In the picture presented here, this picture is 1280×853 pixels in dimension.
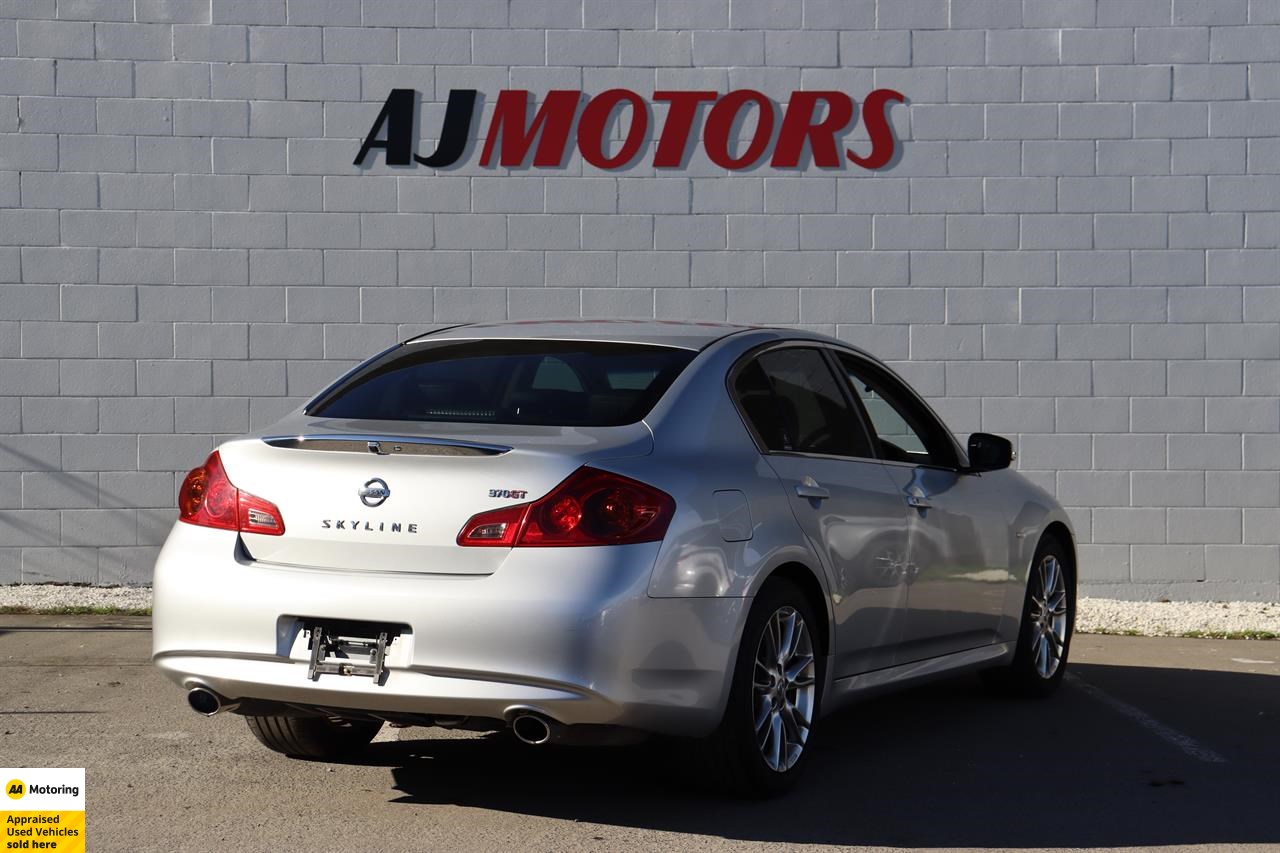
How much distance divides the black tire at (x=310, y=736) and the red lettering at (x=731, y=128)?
18.2 feet

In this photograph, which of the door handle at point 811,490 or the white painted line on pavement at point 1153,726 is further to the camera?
the white painted line on pavement at point 1153,726

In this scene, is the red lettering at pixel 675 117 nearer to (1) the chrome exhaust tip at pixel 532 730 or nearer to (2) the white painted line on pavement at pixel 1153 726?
(2) the white painted line on pavement at pixel 1153 726

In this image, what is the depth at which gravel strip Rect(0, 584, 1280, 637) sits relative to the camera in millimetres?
9883

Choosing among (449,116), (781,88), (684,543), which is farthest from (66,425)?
(684,543)

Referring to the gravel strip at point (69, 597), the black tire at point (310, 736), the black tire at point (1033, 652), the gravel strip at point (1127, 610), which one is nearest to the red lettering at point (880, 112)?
the gravel strip at point (1127, 610)

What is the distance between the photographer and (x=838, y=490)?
5785mm

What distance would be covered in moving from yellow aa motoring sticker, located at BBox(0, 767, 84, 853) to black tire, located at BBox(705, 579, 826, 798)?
1909 millimetres

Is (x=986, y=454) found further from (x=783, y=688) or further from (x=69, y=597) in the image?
(x=69, y=597)

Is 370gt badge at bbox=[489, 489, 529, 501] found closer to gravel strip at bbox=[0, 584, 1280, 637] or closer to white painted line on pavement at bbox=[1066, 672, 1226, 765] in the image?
white painted line on pavement at bbox=[1066, 672, 1226, 765]

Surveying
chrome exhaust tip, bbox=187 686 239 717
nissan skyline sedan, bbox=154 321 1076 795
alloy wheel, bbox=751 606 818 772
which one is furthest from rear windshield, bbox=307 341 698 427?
chrome exhaust tip, bbox=187 686 239 717

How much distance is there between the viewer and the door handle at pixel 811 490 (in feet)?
18.1

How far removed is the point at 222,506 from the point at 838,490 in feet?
6.86

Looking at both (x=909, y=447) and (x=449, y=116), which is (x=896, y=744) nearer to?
(x=909, y=447)

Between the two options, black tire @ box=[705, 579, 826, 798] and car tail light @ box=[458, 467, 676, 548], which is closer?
car tail light @ box=[458, 467, 676, 548]
